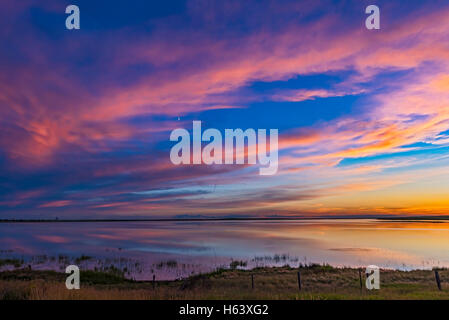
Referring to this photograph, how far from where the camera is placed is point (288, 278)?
33.0 m
